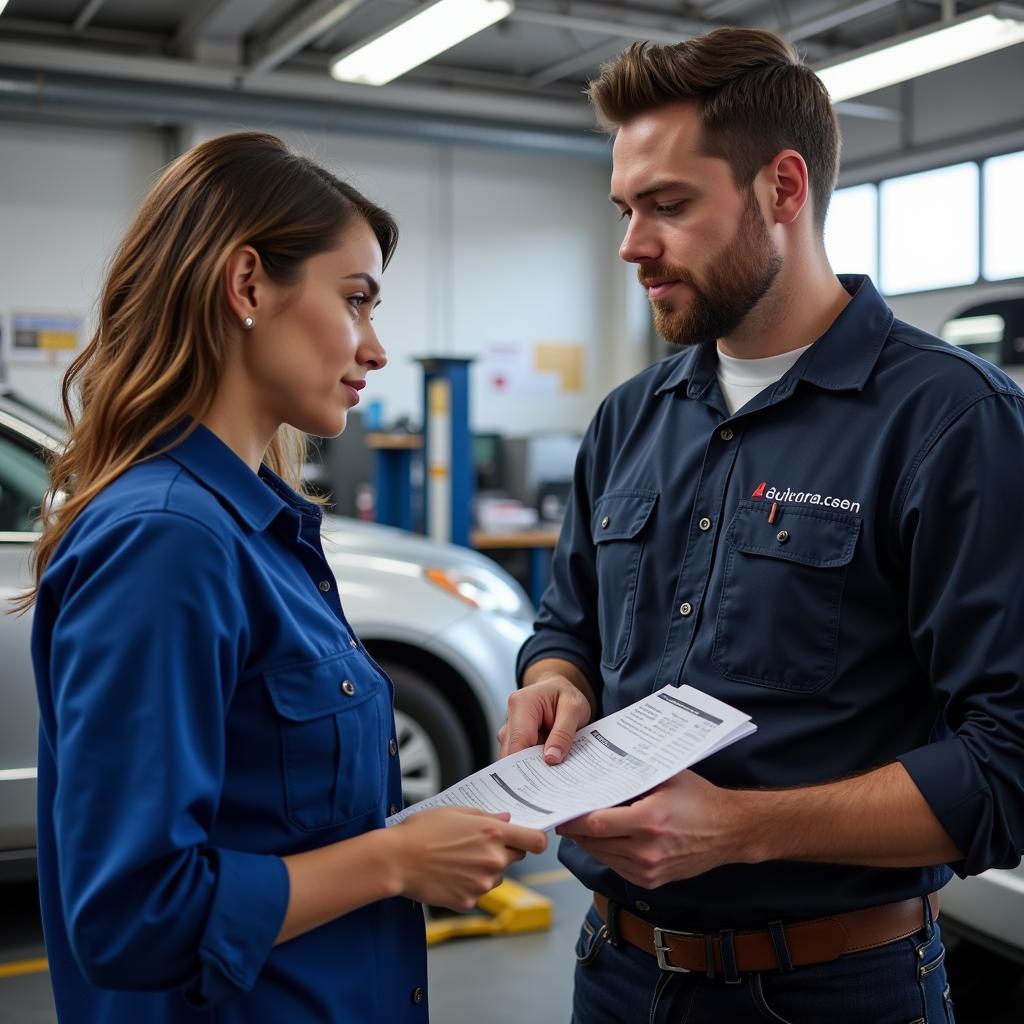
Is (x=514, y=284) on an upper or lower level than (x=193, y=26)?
lower

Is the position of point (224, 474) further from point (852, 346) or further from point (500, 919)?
point (500, 919)

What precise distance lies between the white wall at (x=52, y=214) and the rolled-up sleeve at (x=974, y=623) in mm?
8437

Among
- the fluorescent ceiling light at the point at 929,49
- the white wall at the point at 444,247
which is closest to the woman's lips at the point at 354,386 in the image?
the fluorescent ceiling light at the point at 929,49

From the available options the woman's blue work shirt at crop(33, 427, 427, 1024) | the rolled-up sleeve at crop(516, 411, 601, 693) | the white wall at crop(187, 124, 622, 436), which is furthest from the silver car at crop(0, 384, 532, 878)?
the white wall at crop(187, 124, 622, 436)

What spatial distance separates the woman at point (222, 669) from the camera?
92 cm

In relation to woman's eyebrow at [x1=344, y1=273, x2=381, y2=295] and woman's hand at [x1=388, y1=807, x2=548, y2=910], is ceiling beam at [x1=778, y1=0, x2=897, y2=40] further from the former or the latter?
woman's hand at [x1=388, y1=807, x2=548, y2=910]

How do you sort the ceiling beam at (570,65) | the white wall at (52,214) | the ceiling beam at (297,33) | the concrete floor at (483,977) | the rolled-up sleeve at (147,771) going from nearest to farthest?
the rolled-up sleeve at (147,771) < the concrete floor at (483,977) < the ceiling beam at (297,33) < the white wall at (52,214) < the ceiling beam at (570,65)

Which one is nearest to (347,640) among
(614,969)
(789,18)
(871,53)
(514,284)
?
(614,969)

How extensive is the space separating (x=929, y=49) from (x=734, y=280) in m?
6.01

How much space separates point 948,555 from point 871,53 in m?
6.25

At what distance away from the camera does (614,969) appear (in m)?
1.44

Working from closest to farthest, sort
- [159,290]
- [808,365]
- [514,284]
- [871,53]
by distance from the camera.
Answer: [159,290] → [808,365] → [871,53] → [514,284]

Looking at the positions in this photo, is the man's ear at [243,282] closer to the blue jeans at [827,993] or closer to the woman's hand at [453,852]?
the woman's hand at [453,852]

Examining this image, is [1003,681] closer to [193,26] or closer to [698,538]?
[698,538]
